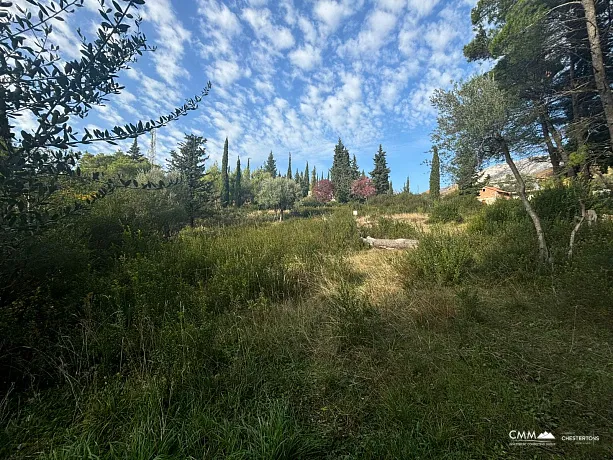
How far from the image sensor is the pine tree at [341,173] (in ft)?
127

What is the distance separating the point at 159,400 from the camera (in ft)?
5.26

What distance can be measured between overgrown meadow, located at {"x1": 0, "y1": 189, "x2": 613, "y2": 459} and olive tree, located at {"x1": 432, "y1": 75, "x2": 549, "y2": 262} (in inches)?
73.5

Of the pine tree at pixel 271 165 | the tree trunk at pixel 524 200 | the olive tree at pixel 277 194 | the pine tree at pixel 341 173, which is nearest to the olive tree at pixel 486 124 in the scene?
the tree trunk at pixel 524 200

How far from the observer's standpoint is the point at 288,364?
86.6 inches

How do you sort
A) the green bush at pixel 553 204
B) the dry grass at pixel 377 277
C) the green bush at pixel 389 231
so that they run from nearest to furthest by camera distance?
the dry grass at pixel 377 277
the green bush at pixel 553 204
the green bush at pixel 389 231

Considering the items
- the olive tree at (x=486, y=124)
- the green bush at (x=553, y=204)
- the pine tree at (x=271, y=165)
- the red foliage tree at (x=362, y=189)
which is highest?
the pine tree at (x=271, y=165)

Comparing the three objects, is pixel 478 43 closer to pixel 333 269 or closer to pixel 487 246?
pixel 487 246

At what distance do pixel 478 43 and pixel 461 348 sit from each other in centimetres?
893

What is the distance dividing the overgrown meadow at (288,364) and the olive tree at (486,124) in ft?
6.13

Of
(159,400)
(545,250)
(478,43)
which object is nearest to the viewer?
(159,400)

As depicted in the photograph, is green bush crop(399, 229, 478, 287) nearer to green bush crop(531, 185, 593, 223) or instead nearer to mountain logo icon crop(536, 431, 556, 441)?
mountain logo icon crop(536, 431, 556, 441)

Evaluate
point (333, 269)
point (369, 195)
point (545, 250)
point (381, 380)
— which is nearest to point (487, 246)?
point (545, 250)

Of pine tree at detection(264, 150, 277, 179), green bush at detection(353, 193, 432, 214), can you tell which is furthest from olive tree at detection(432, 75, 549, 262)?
pine tree at detection(264, 150, 277, 179)

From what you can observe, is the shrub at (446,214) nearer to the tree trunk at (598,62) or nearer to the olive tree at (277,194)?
the tree trunk at (598,62)
